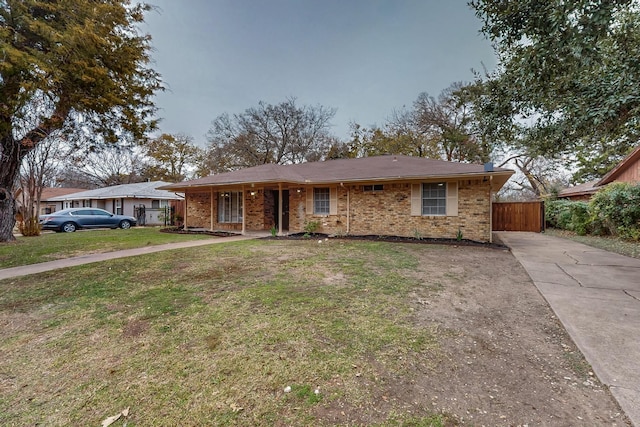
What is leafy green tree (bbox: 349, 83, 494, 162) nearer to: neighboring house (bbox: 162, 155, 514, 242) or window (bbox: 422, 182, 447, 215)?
neighboring house (bbox: 162, 155, 514, 242)

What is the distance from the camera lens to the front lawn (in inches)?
76.6

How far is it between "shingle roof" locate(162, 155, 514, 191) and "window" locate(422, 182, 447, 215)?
23.6 inches

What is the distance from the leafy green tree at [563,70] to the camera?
440cm

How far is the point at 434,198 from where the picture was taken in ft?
34.5

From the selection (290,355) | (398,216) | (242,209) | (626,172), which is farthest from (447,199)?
(626,172)

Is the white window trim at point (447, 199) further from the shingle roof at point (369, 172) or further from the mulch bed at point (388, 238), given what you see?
the mulch bed at point (388, 238)

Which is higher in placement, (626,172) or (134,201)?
(626,172)

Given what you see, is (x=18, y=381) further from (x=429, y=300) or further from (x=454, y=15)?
(x=454, y=15)

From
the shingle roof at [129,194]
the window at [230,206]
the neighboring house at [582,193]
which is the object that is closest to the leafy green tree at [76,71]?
the window at [230,206]

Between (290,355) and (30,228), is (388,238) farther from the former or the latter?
(30,228)

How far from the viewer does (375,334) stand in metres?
3.01

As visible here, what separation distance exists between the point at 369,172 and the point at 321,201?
2.36m

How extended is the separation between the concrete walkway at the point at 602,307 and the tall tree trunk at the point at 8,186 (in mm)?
14337

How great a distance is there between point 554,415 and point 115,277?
6379 mm
